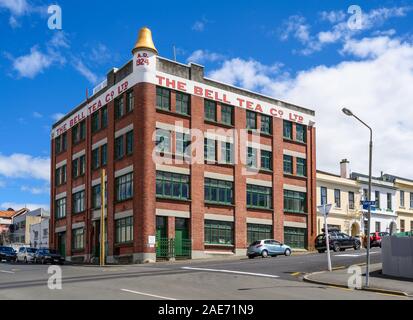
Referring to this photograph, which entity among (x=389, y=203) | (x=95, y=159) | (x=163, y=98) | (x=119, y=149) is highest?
(x=163, y=98)

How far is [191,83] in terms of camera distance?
4691 centimetres

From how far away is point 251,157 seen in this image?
167ft

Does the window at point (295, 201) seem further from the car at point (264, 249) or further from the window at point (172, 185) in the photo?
the window at point (172, 185)

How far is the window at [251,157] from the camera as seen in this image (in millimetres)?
50531

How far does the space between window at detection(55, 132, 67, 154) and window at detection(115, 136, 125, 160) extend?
1293cm

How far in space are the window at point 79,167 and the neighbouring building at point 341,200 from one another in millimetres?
23188

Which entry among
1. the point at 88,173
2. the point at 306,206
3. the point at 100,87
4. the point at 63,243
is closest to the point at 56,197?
the point at 63,243

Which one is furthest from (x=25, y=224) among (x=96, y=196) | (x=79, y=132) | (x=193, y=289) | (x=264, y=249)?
(x=193, y=289)

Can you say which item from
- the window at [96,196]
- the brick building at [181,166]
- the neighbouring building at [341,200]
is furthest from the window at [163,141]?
the neighbouring building at [341,200]

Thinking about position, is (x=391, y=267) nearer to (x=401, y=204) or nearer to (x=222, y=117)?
(x=222, y=117)

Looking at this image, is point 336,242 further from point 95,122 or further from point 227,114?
point 95,122

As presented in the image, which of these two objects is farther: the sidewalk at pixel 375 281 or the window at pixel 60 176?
the window at pixel 60 176

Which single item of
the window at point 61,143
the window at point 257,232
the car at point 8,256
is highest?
the window at point 61,143

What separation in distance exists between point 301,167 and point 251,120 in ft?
25.8
